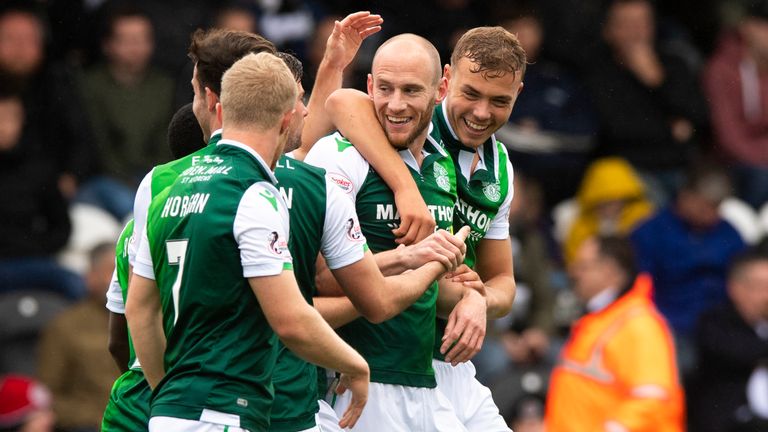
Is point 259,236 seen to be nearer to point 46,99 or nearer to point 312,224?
point 312,224

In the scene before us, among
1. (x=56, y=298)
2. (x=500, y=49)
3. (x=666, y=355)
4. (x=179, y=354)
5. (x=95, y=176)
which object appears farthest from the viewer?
(x=95, y=176)

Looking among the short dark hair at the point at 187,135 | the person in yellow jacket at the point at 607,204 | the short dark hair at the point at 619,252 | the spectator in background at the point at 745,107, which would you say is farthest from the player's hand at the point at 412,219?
the spectator in background at the point at 745,107

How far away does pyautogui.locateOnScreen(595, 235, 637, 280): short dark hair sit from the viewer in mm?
9797

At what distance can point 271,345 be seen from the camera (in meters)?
5.08

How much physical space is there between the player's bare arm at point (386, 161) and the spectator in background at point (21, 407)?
403 centimetres

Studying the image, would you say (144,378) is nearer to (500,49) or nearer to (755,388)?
(500,49)

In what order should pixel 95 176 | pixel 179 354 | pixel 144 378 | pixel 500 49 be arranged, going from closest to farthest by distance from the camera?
pixel 179 354 → pixel 144 378 → pixel 500 49 → pixel 95 176

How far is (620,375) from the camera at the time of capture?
9391mm

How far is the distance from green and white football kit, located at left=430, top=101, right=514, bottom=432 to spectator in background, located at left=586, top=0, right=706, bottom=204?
6.59 metres

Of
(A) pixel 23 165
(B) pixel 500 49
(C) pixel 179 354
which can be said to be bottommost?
(A) pixel 23 165

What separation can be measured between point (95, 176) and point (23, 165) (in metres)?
0.70

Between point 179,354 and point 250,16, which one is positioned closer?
point 179,354

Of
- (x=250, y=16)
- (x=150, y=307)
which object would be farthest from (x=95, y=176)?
(x=150, y=307)

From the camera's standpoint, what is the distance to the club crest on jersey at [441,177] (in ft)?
20.5
